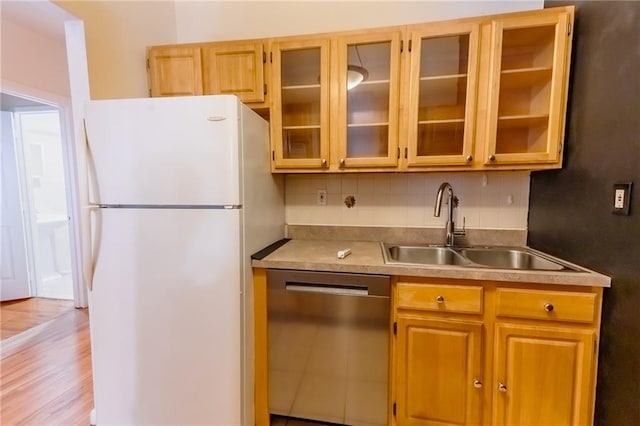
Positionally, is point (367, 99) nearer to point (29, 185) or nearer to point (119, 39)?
point (119, 39)

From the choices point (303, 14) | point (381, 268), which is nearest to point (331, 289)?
point (381, 268)

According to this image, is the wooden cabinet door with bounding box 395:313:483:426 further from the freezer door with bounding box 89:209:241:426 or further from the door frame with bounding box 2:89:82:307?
the door frame with bounding box 2:89:82:307

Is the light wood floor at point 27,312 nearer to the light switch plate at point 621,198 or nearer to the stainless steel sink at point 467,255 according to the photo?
the stainless steel sink at point 467,255

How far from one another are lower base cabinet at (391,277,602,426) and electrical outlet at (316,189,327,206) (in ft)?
2.83

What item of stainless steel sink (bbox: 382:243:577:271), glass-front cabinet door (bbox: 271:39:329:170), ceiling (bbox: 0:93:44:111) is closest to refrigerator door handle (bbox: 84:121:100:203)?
glass-front cabinet door (bbox: 271:39:329:170)

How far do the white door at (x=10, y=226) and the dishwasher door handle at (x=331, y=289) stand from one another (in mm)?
3593

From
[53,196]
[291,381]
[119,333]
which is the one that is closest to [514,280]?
[291,381]

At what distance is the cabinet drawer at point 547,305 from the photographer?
124 cm

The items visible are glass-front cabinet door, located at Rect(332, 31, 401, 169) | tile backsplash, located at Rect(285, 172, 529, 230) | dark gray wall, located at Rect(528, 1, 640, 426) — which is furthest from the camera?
tile backsplash, located at Rect(285, 172, 529, 230)

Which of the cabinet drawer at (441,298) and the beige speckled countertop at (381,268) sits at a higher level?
the beige speckled countertop at (381,268)

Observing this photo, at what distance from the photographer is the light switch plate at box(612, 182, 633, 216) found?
1111mm

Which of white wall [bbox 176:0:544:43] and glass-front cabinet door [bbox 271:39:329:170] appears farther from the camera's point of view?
white wall [bbox 176:0:544:43]

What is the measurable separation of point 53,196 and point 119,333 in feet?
11.7

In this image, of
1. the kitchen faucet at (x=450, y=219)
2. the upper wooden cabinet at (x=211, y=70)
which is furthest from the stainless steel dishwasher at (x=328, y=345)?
the upper wooden cabinet at (x=211, y=70)
